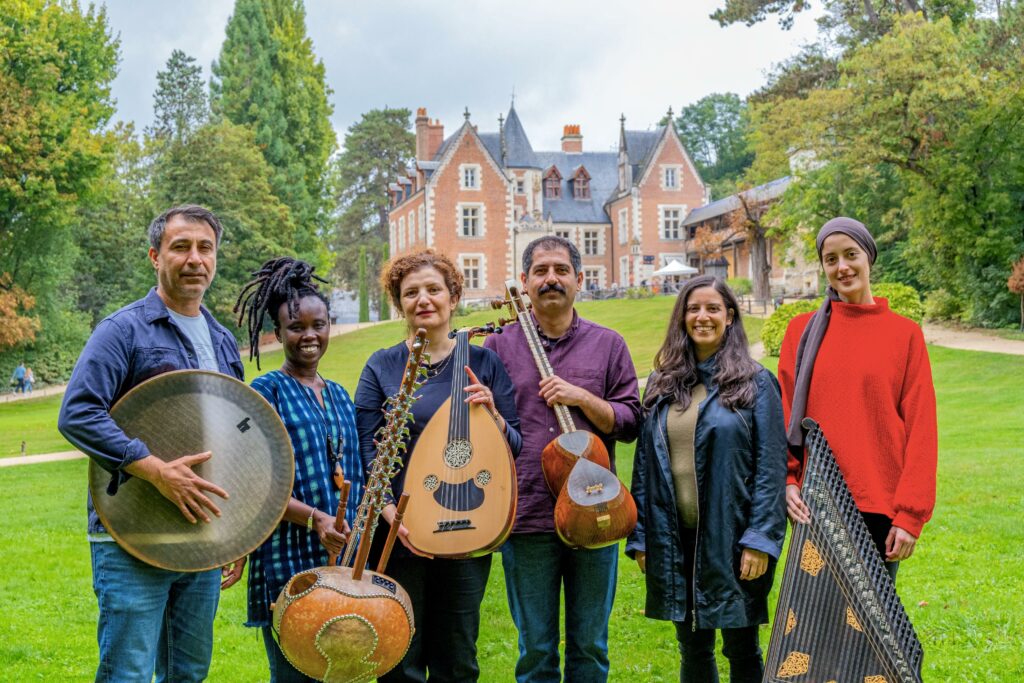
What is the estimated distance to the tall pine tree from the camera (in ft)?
139

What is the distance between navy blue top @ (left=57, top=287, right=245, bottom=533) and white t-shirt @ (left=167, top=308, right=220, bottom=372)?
0.04 m

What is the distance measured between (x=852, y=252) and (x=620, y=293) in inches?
1611

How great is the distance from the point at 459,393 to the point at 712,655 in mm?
1533

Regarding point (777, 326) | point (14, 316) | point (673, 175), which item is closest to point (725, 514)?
point (777, 326)

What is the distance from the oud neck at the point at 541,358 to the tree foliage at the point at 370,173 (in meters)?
60.1

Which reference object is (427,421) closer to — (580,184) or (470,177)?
(470,177)

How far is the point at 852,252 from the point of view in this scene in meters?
3.55

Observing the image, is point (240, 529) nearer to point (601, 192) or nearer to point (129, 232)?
point (129, 232)

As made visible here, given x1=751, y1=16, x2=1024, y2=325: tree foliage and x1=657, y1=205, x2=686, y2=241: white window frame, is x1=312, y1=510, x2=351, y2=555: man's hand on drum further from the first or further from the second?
x1=657, y1=205, x2=686, y2=241: white window frame

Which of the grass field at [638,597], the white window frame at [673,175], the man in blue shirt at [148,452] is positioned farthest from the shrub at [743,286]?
the man in blue shirt at [148,452]

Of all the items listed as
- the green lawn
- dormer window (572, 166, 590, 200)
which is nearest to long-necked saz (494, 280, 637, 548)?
the green lawn

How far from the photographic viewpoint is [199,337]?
3.33m

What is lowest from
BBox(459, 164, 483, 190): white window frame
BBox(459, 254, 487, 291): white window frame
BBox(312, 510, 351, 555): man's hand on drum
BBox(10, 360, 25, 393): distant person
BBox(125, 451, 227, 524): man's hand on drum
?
BBox(10, 360, 25, 393): distant person

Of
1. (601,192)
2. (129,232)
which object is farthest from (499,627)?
(601,192)
